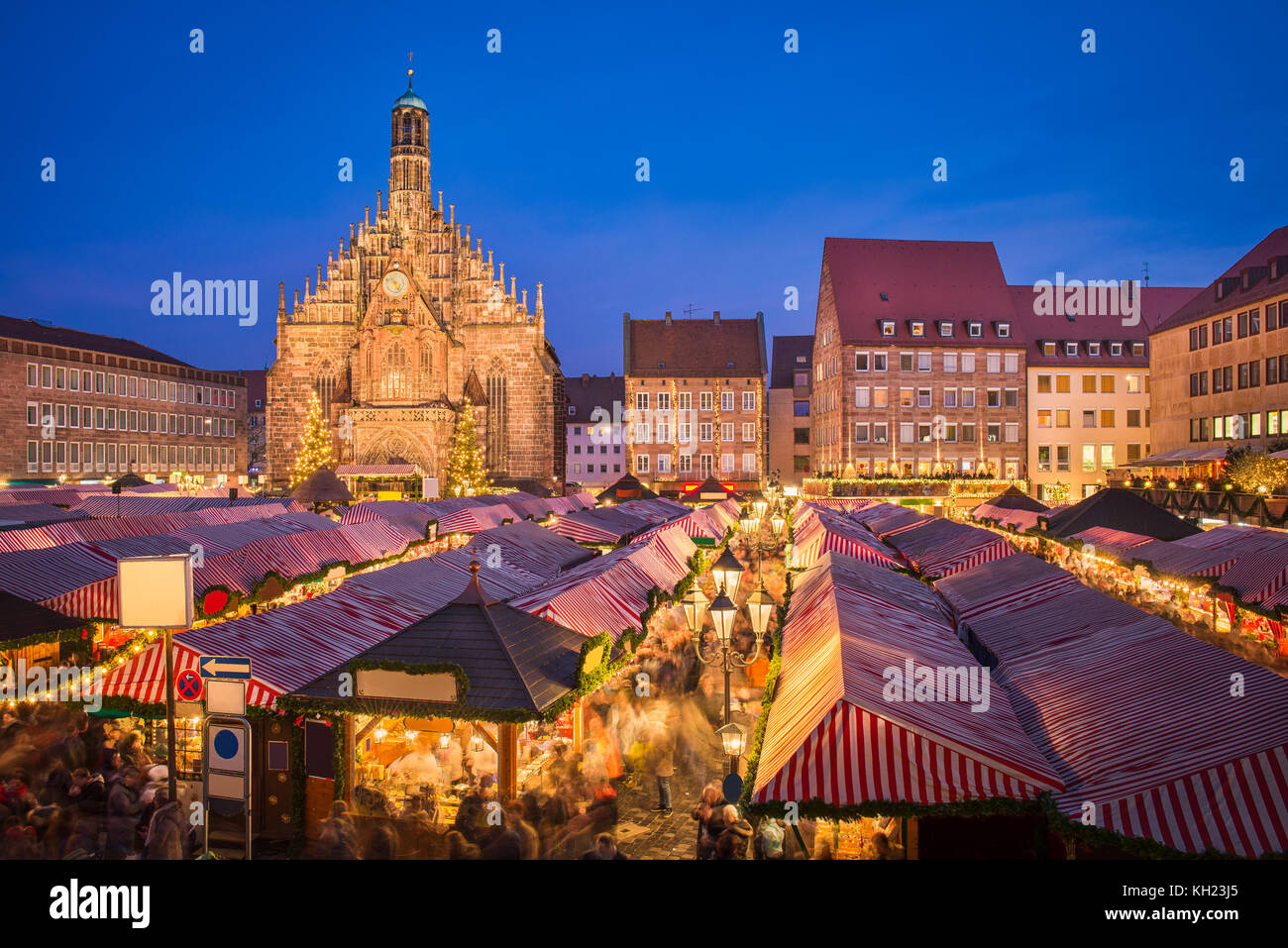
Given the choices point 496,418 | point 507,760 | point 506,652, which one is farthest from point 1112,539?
point 496,418

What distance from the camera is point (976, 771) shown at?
21.2 feet

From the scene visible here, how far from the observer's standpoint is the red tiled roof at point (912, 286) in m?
55.8

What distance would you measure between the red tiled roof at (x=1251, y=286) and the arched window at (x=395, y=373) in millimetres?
46401

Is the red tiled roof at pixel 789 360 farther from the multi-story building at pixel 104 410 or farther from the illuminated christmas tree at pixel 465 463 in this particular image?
the multi-story building at pixel 104 410

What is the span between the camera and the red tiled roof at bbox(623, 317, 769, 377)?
6309 cm

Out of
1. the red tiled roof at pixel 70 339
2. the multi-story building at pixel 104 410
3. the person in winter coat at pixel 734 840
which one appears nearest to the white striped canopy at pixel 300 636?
the person in winter coat at pixel 734 840

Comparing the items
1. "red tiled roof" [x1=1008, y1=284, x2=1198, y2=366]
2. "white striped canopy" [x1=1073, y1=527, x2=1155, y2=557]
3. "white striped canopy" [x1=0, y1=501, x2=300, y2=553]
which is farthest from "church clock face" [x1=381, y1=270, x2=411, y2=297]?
"white striped canopy" [x1=1073, y1=527, x2=1155, y2=557]

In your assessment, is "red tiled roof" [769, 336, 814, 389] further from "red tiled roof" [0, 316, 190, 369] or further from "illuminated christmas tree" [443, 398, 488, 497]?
"red tiled roof" [0, 316, 190, 369]

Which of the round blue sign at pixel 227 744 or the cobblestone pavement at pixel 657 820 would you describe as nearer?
the round blue sign at pixel 227 744
